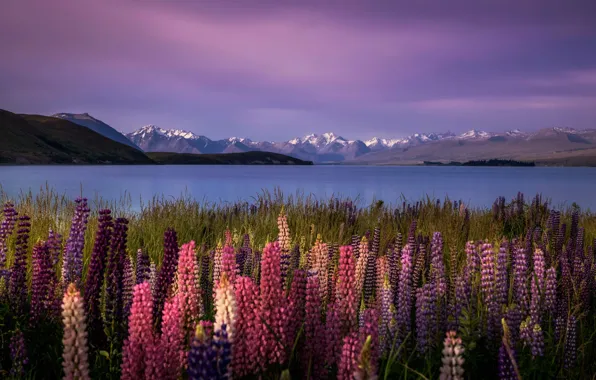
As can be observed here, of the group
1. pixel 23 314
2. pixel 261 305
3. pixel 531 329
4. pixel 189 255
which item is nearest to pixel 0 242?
pixel 23 314

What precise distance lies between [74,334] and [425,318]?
2.78 m

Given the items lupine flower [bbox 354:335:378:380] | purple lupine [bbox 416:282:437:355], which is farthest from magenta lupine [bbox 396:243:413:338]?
lupine flower [bbox 354:335:378:380]

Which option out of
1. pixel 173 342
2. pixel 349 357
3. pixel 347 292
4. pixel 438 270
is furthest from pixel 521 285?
pixel 173 342

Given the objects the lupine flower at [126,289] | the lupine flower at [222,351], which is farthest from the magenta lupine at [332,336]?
the lupine flower at [126,289]

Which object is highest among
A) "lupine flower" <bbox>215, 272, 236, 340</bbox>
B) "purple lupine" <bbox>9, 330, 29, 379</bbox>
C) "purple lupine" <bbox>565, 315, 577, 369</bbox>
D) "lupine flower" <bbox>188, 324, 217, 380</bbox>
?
"lupine flower" <bbox>215, 272, 236, 340</bbox>

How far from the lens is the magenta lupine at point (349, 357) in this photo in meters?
2.38

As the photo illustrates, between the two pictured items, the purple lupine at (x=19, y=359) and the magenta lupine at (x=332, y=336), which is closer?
the magenta lupine at (x=332, y=336)

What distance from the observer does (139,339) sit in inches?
110

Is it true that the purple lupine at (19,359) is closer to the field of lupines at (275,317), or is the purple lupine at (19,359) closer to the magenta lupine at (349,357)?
the field of lupines at (275,317)

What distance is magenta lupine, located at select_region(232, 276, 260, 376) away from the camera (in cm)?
281

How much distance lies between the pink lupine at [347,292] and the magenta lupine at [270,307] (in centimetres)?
40

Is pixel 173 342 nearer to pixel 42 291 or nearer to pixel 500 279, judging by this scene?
pixel 42 291

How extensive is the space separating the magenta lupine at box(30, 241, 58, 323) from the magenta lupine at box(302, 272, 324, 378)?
2.65 metres

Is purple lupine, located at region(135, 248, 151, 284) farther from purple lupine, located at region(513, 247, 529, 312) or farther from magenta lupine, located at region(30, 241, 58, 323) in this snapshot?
purple lupine, located at region(513, 247, 529, 312)
